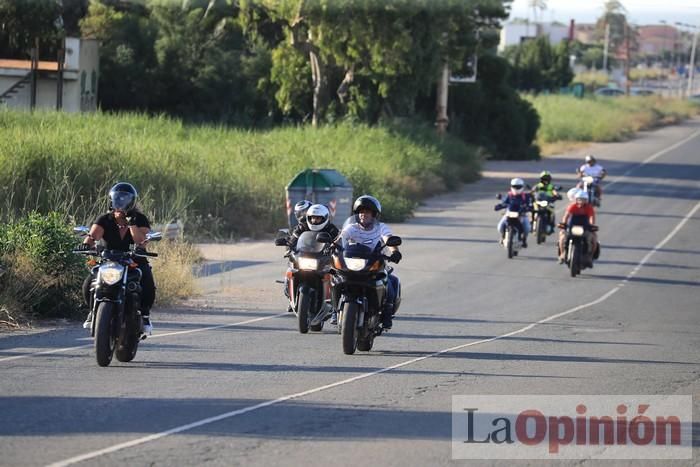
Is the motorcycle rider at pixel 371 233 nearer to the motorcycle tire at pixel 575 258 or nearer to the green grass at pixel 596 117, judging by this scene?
the motorcycle tire at pixel 575 258

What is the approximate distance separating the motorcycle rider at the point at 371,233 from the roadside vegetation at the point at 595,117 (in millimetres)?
57110

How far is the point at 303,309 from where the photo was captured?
49.3ft

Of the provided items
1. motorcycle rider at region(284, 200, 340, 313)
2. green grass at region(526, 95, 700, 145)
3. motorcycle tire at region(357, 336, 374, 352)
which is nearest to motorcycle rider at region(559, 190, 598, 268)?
motorcycle rider at region(284, 200, 340, 313)

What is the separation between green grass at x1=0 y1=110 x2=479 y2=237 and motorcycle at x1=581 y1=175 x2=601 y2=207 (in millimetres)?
5289

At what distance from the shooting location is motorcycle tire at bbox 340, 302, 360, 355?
43.4 feet

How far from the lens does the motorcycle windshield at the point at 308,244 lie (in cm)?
1488

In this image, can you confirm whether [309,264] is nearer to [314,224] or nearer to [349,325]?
[314,224]

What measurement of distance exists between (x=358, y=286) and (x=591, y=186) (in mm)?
25229

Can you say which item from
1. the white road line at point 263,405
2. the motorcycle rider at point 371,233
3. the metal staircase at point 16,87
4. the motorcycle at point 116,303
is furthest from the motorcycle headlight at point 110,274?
the metal staircase at point 16,87

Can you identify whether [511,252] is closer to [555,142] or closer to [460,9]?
[460,9]

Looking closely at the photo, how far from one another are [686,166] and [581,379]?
51.8 metres

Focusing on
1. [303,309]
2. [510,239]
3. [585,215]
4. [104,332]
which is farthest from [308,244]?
[510,239]

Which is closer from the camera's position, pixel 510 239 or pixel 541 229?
pixel 510 239

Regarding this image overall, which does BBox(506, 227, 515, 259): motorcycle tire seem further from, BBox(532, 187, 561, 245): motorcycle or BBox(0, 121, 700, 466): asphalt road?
BBox(532, 187, 561, 245): motorcycle
